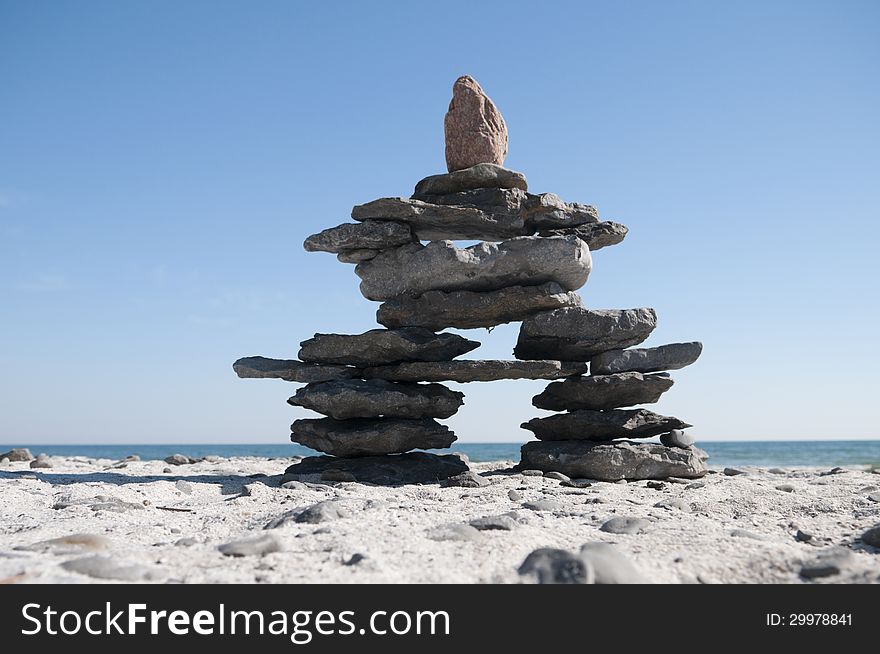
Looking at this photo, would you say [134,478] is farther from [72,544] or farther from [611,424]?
[611,424]

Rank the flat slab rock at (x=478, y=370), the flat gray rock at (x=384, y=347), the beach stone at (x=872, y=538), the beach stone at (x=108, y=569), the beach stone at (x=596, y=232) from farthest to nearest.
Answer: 1. the beach stone at (x=596, y=232)
2. the flat gray rock at (x=384, y=347)
3. the flat slab rock at (x=478, y=370)
4. the beach stone at (x=872, y=538)
5. the beach stone at (x=108, y=569)

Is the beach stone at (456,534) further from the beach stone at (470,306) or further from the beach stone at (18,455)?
the beach stone at (18,455)

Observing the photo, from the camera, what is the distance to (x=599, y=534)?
5086 mm

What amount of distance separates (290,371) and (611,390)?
4742mm

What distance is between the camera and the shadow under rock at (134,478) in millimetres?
9164

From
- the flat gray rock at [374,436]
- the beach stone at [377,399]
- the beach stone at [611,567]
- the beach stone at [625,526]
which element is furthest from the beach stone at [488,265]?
the beach stone at [611,567]

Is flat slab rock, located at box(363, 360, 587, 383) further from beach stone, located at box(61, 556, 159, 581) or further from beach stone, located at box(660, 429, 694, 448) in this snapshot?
beach stone, located at box(61, 556, 159, 581)

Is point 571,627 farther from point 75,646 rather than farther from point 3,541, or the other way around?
point 3,541

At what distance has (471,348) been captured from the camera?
10.4 meters

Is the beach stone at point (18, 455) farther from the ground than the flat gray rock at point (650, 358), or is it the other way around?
the flat gray rock at point (650, 358)

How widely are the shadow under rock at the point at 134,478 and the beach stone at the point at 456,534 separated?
15.3ft

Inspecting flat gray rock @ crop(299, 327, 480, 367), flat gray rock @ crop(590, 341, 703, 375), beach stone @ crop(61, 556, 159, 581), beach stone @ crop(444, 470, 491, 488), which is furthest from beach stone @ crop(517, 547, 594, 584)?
flat gray rock @ crop(590, 341, 703, 375)

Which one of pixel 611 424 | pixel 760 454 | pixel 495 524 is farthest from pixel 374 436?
pixel 760 454

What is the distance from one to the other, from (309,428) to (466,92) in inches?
226
